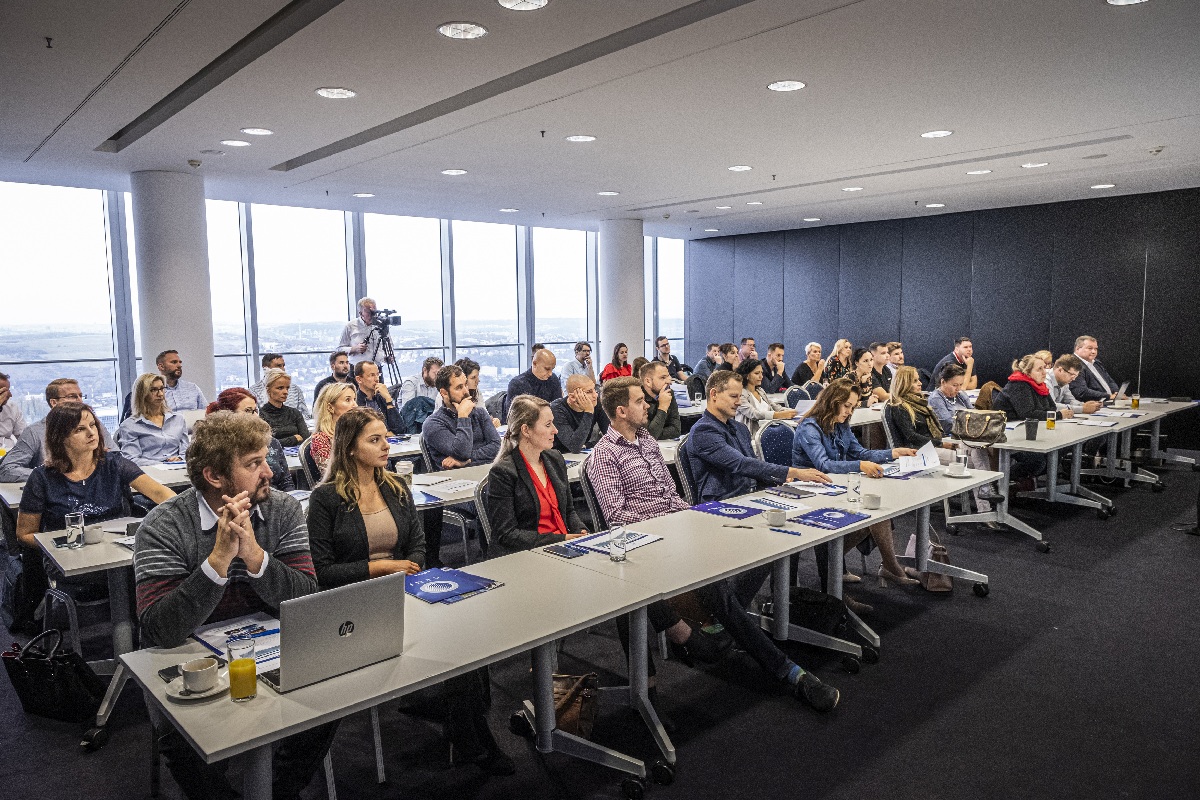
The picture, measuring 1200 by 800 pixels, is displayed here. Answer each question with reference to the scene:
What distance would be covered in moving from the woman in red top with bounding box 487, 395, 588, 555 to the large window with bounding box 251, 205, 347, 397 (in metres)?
7.87

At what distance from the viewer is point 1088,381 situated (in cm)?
923

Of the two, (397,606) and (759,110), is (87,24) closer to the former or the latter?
(397,606)

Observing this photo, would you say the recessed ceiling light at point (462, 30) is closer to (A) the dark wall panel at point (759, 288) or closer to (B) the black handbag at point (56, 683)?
(B) the black handbag at point (56, 683)

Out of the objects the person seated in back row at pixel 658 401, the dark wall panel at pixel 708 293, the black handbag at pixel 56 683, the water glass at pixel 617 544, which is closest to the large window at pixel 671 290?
the dark wall panel at pixel 708 293

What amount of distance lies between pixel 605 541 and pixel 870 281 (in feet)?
35.6

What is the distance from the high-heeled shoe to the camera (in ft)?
17.0

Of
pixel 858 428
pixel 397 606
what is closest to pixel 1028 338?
pixel 858 428

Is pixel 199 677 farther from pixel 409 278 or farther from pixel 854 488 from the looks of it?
pixel 409 278

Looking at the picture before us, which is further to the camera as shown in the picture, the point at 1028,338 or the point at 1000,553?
the point at 1028,338

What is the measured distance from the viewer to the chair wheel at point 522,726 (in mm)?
3359

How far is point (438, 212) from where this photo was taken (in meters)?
11.2

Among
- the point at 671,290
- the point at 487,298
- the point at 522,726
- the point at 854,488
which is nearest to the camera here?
the point at 522,726

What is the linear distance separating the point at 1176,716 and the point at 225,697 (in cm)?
382

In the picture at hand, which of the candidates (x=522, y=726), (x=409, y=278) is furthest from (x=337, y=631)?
(x=409, y=278)
